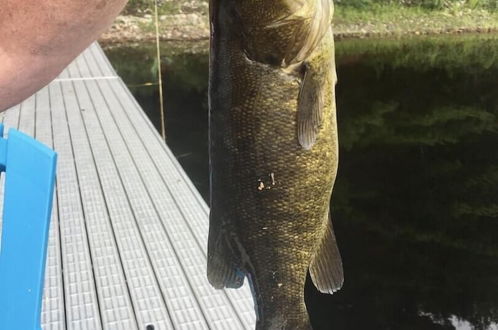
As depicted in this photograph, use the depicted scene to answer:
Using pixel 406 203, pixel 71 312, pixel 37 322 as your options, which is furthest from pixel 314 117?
pixel 406 203

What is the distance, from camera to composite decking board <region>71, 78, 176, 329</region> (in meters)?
2.77

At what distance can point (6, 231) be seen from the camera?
191cm

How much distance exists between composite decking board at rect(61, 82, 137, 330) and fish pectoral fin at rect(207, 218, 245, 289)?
126cm

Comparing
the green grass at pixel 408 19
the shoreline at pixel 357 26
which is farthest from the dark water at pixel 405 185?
the green grass at pixel 408 19

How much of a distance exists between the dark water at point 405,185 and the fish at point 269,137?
4.03 m

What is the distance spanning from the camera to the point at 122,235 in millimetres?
3500

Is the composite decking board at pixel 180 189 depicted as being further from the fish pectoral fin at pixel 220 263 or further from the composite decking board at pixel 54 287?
the fish pectoral fin at pixel 220 263

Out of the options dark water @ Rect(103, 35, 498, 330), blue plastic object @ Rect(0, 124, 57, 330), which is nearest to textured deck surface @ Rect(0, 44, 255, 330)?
blue plastic object @ Rect(0, 124, 57, 330)

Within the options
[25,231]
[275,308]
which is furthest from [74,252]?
[275,308]

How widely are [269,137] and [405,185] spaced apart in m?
7.58

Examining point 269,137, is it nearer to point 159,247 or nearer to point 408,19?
point 159,247

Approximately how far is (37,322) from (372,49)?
A: 19.6 metres

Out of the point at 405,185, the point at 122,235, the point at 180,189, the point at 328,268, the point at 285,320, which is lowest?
the point at 405,185

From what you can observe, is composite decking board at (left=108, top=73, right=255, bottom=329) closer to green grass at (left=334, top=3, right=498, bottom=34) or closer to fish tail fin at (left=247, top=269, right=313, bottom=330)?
fish tail fin at (left=247, top=269, right=313, bottom=330)
